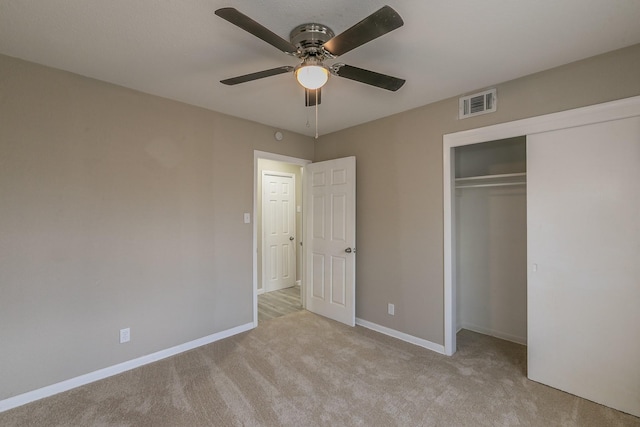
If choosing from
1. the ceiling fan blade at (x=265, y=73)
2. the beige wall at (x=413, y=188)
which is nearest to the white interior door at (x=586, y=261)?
the beige wall at (x=413, y=188)

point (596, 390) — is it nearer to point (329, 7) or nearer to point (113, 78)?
point (329, 7)

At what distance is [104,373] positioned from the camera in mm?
2354

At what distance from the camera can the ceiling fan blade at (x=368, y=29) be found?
115 centimetres

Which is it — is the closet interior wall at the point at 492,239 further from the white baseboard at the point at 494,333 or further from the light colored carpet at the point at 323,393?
the light colored carpet at the point at 323,393

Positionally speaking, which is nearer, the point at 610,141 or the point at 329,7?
the point at 329,7

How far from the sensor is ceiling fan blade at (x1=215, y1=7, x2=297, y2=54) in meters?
1.16

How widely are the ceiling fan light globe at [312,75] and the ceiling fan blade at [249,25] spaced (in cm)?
12

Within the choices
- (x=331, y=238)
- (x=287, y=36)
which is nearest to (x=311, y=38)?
(x=287, y=36)

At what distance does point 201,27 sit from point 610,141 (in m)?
2.85

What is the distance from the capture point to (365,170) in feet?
11.3

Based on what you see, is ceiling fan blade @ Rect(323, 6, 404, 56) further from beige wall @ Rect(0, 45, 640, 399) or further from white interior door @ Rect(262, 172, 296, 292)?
white interior door @ Rect(262, 172, 296, 292)

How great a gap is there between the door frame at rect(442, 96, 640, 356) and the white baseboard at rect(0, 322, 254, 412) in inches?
92.3

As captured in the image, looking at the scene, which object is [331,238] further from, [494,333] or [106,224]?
[106,224]

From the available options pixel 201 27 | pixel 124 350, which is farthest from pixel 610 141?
pixel 124 350
